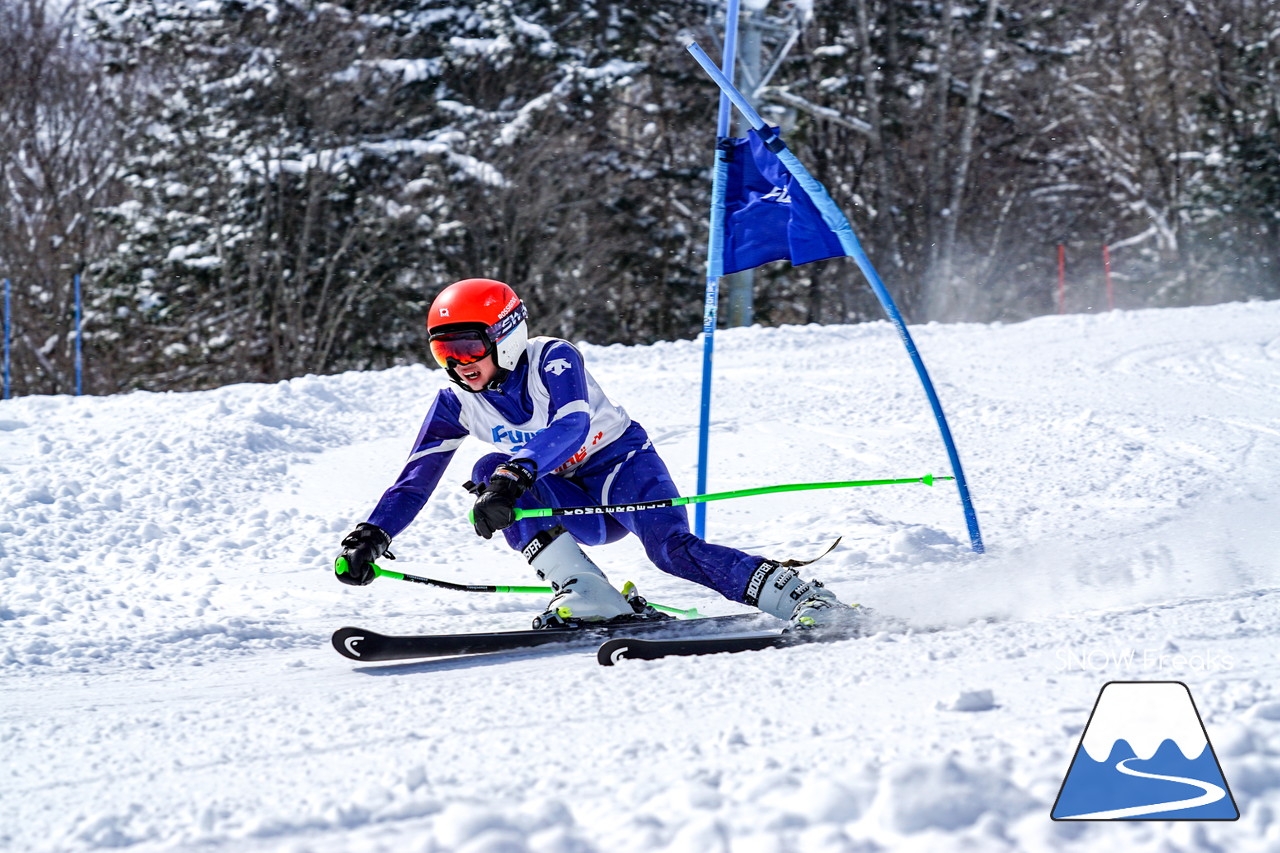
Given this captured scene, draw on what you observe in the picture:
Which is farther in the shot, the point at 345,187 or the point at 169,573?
the point at 345,187

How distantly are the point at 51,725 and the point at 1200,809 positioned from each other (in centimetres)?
299

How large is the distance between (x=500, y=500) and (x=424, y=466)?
71cm

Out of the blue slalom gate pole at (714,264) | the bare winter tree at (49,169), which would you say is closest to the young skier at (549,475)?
the blue slalom gate pole at (714,264)

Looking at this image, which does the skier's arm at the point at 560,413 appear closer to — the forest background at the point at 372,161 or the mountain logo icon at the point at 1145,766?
the mountain logo icon at the point at 1145,766

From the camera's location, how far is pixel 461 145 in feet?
62.8

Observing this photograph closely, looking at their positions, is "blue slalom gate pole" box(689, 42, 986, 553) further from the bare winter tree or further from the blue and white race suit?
the bare winter tree

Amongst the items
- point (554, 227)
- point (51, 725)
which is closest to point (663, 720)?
point (51, 725)

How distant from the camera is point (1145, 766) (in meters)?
2.43

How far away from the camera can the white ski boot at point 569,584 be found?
4508 mm

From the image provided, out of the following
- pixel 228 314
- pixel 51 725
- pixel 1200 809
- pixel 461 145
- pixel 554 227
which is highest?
pixel 461 145

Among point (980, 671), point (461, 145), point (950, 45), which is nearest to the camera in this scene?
point (980, 671)

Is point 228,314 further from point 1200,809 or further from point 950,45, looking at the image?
point 1200,809

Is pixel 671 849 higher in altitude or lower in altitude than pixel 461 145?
lower

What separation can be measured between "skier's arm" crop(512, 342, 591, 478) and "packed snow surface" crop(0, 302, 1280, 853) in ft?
2.37
